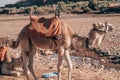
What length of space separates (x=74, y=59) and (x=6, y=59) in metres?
5.19

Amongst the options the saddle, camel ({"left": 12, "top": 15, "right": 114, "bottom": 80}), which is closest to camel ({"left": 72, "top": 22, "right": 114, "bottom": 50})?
camel ({"left": 12, "top": 15, "right": 114, "bottom": 80})

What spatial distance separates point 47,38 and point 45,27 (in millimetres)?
444

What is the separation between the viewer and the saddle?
11680 mm

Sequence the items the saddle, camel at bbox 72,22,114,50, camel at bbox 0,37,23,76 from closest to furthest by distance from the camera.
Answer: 1. camel at bbox 72,22,114,50
2. the saddle
3. camel at bbox 0,37,23,76

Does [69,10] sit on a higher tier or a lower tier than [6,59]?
lower

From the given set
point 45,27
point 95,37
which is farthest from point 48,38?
point 95,37

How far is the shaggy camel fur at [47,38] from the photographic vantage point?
38.0 feet

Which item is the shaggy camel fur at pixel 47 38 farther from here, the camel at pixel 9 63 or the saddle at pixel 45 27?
the camel at pixel 9 63

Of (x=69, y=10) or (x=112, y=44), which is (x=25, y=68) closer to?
(x=112, y=44)

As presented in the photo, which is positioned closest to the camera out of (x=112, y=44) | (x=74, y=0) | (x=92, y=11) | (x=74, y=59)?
(x=74, y=59)

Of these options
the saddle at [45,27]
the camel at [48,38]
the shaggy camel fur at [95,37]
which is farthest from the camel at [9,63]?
the shaggy camel fur at [95,37]

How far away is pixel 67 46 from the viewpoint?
11.6m

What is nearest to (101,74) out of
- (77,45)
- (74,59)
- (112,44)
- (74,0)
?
(77,45)

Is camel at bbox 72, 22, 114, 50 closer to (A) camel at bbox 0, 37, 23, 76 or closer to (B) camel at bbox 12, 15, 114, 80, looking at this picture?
(B) camel at bbox 12, 15, 114, 80
